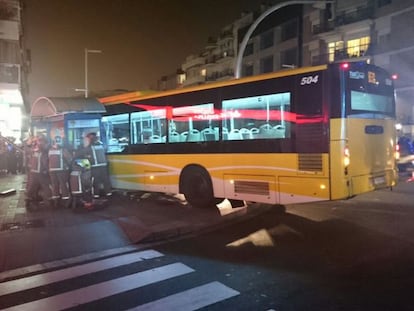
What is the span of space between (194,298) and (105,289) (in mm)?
1234

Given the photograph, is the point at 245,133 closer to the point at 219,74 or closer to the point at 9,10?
the point at 9,10

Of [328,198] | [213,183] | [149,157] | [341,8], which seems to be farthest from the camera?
[341,8]

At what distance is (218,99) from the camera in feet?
35.7

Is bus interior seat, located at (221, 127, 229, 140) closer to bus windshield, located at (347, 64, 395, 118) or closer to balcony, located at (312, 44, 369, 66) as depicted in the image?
bus windshield, located at (347, 64, 395, 118)

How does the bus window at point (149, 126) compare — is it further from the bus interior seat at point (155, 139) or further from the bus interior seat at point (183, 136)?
the bus interior seat at point (183, 136)

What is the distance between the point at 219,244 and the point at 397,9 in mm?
36656

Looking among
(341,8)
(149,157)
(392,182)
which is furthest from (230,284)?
(341,8)

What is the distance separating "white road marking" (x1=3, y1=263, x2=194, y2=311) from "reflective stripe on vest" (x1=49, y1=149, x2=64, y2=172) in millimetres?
6177

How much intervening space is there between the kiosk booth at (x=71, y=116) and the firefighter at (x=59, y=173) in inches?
76.4

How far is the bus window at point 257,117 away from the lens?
9492 millimetres

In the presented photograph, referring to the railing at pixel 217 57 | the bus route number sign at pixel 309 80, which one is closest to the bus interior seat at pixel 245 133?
the bus route number sign at pixel 309 80

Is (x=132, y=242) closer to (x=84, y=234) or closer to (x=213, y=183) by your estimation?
(x=84, y=234)

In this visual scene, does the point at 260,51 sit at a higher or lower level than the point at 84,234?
higher

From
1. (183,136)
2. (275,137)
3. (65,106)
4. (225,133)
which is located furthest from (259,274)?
(65,106)
